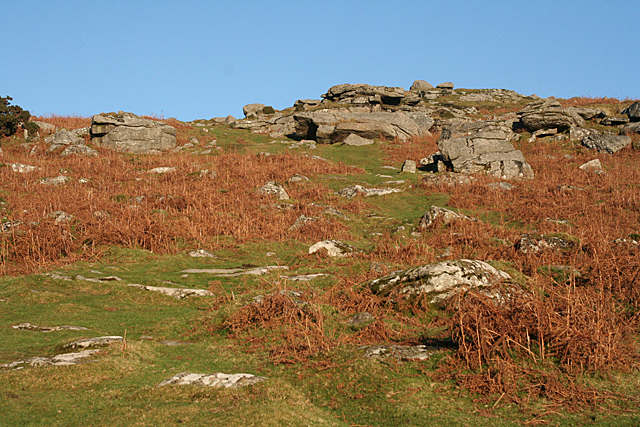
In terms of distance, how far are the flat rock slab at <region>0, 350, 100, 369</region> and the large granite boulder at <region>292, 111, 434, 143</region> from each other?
32.0 metres

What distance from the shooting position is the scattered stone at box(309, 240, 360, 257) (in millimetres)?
14469

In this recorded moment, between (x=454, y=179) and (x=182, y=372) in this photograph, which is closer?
(x=182, y=372)

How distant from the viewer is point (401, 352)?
6.98m

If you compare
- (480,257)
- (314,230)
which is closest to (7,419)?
(480,257)

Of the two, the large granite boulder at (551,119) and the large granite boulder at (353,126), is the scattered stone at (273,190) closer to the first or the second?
the large granite boulder at (353,126)

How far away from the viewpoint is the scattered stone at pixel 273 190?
21.8 metres

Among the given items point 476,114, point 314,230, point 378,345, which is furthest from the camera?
point 476,114

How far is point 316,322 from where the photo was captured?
873 centimetres

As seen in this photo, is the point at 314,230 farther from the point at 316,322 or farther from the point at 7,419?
the point at 7,419

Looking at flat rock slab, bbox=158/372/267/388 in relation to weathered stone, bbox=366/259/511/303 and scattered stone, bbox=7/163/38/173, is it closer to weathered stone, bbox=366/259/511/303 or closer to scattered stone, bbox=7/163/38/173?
weathered stone, bbox=366/259/511/303

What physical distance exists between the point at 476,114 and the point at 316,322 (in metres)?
50.8

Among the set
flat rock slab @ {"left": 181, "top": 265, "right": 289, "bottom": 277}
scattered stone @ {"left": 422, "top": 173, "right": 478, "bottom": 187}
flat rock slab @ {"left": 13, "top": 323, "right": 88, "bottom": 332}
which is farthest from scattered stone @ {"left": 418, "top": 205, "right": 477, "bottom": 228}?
flat rock slab @ {"left": 13, "top": 323, "right": 88, "bottom": 332}

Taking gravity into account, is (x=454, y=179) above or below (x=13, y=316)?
above

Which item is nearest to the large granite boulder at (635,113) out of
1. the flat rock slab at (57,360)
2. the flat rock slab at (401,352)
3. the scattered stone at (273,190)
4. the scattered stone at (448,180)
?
the scattered stone at (448,180)
